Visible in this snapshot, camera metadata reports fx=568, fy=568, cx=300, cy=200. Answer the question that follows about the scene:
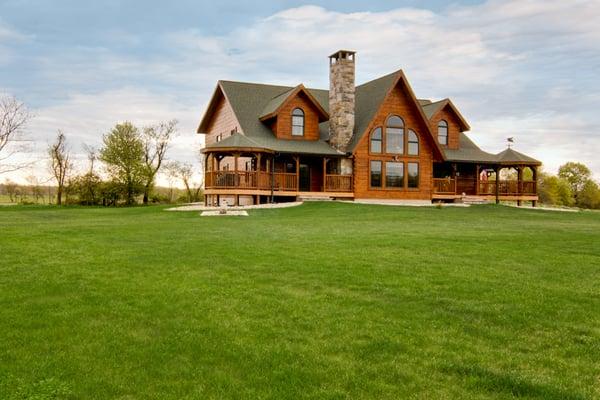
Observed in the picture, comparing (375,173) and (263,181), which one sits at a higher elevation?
(375,173)

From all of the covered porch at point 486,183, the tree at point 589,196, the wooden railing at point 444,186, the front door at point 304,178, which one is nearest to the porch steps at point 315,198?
the front door at point 304,178

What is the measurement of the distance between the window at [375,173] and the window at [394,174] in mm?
505

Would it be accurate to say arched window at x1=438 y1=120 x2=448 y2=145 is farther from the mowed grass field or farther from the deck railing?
the mowed grass field

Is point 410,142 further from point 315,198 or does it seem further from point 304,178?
point 315,198

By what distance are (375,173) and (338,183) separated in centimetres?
256

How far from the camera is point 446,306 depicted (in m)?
8.00

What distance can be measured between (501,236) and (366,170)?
19.2 m

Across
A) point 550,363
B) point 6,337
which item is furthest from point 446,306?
point 6,337

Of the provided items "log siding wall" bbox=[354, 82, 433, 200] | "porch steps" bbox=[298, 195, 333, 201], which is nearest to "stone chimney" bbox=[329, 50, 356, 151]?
"log siding wall" bbox=[354, 82, 433, 200]

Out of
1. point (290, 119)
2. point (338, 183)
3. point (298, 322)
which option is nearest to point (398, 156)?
point (338, 183)

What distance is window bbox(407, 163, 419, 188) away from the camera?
36.6 m

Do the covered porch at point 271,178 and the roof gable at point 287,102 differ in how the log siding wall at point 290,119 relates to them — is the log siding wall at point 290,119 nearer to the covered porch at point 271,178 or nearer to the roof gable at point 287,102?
the roof gable at point 287,102

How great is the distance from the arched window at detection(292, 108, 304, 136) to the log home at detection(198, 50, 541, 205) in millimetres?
63

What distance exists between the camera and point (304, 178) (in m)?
36.2
